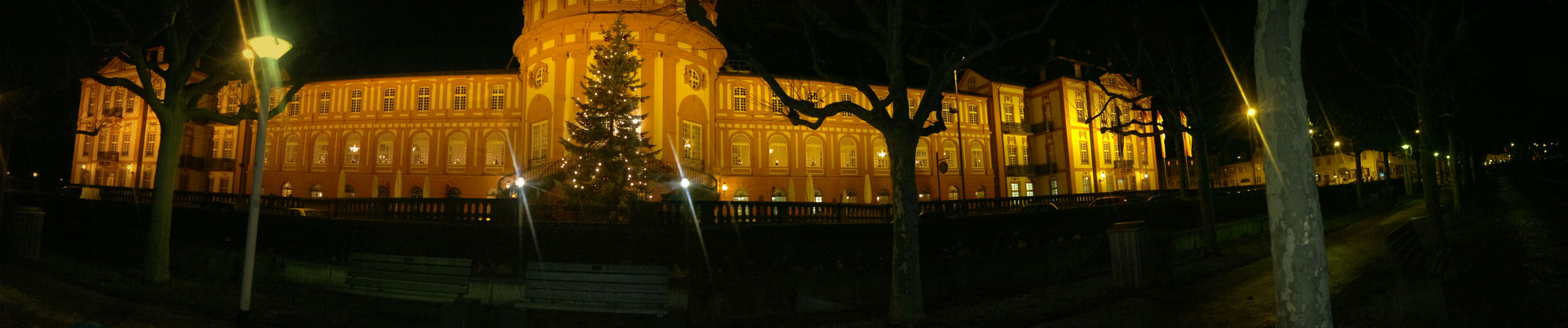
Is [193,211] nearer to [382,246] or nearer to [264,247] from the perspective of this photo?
[264,247]

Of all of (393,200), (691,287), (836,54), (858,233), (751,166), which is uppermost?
(836,54)

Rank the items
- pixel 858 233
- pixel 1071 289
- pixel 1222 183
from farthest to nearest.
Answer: pixel 1222 183 < pixel 858 233 < pixel 1071 289

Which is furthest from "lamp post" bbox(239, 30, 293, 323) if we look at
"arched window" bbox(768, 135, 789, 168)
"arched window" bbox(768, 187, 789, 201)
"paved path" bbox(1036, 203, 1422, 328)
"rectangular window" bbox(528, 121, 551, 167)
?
"arched window" bbox(768, 135, 789, 168)

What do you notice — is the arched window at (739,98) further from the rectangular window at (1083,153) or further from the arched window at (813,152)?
the rectangular window at (1083,153)

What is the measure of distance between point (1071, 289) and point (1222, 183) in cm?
8762

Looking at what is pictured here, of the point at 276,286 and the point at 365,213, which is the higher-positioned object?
the point at 365,213

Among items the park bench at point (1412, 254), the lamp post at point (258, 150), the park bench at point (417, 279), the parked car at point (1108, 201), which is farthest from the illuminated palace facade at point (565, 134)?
the park bench at point (1412, 254)

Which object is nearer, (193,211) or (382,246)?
(382,246)

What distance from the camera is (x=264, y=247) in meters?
12.7

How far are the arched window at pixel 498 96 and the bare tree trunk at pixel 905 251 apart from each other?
32.1 meters

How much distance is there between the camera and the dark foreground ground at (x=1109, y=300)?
598 centimetres

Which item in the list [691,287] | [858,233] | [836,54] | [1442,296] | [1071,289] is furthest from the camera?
[836,54]

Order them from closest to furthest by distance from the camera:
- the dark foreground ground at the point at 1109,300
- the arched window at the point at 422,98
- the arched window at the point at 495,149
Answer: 1. the dark foreground ground at the point at 1109,300
2. the arched window at the point at 495,149
3. the arched window at the point at 422,98

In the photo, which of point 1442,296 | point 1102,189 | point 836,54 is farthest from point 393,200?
point 1102,189
